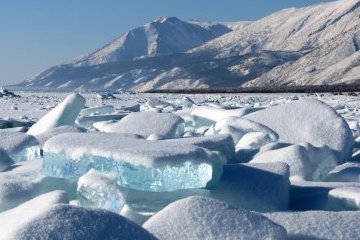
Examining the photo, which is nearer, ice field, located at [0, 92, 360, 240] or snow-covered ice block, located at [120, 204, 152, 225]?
ice field, located at [0, 92, 360, 240]

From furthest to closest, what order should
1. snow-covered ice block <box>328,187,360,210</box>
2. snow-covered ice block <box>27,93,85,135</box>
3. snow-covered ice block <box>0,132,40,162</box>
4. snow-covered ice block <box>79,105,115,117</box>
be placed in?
snow-covered ice block <box>79,105,115,117</box>, snow-covered ice block <box>27,93,85,135</box>, snow-covered ice block <box>0,132,40,162</box>, snow-covered ice block <box>328,187,360,210</box>

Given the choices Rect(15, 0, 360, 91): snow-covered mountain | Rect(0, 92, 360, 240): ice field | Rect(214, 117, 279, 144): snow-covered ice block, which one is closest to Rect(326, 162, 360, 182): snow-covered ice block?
Rect(0, 92, 360, 240): ice field

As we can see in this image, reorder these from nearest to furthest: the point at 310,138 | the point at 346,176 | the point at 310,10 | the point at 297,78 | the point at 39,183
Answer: the point at 39,183
the point at 346,176
the point at 310,138
the point at 297,78
the point at 310,10

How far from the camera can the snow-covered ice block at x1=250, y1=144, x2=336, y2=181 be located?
12.6 ft

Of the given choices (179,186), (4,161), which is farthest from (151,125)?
(179,186)

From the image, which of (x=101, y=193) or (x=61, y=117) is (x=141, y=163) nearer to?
(x=101, y=193)

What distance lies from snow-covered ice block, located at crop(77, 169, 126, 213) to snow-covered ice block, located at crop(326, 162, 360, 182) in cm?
156

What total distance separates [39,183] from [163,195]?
0.62m

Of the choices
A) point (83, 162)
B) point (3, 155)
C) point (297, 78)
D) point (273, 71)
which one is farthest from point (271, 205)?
point (273, 71)

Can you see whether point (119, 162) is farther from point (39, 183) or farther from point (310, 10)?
point (310, 10)

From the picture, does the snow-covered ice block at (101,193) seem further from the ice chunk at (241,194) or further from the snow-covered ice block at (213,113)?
the snow-covered ice block at (213,113)

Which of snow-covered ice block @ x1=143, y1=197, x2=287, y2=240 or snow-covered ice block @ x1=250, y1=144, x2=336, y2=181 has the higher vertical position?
snow-covered ice block @ x1=143, y1=197, x2=287, y2=240

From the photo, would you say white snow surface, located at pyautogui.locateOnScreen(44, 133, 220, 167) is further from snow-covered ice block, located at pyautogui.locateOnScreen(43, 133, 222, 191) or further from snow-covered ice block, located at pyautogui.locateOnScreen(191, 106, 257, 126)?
snow-covered ice block, located at pyautogui.locateOnScreen(191, 106, 257, 126)

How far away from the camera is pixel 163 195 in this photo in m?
3.11
